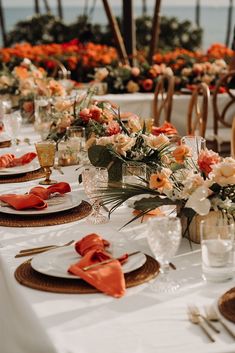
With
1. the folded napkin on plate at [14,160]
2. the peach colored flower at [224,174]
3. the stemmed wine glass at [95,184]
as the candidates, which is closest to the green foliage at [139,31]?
the folded napkin on plate at [14,160]

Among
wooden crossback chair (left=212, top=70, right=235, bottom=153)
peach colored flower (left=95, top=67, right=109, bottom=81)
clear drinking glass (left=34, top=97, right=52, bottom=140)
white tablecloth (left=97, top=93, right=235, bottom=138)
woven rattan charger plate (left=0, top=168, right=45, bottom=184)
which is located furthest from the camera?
peach colored flower (left=95, top=67, right=109, bottom=81)

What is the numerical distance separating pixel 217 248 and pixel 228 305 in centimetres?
15

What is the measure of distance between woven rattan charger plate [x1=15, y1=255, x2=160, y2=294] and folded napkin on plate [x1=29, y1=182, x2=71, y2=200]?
2.21 ft

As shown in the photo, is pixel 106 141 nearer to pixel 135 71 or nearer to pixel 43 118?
pixel 43 118

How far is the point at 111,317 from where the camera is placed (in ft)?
5.16

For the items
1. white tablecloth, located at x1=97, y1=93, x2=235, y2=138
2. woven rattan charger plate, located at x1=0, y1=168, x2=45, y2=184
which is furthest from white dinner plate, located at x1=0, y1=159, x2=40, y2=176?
white tablecloth, located at x1=97, y1=93, x2=235, y2=138

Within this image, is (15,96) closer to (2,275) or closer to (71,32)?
(2,275)

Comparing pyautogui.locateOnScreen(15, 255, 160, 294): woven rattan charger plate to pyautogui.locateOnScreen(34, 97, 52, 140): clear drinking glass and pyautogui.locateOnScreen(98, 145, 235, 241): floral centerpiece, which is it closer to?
pyautogui.locateOnScreen(98, 145, 235, 241): floral centerpiece

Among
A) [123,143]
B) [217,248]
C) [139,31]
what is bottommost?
[139,31]

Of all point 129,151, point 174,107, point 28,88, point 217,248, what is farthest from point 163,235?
point 174,107

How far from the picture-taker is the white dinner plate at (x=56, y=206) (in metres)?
2.36

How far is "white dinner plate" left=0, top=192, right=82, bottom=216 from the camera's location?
2355mm

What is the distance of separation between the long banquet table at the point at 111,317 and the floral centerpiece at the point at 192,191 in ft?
0.36

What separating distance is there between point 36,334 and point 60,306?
0.10 m
